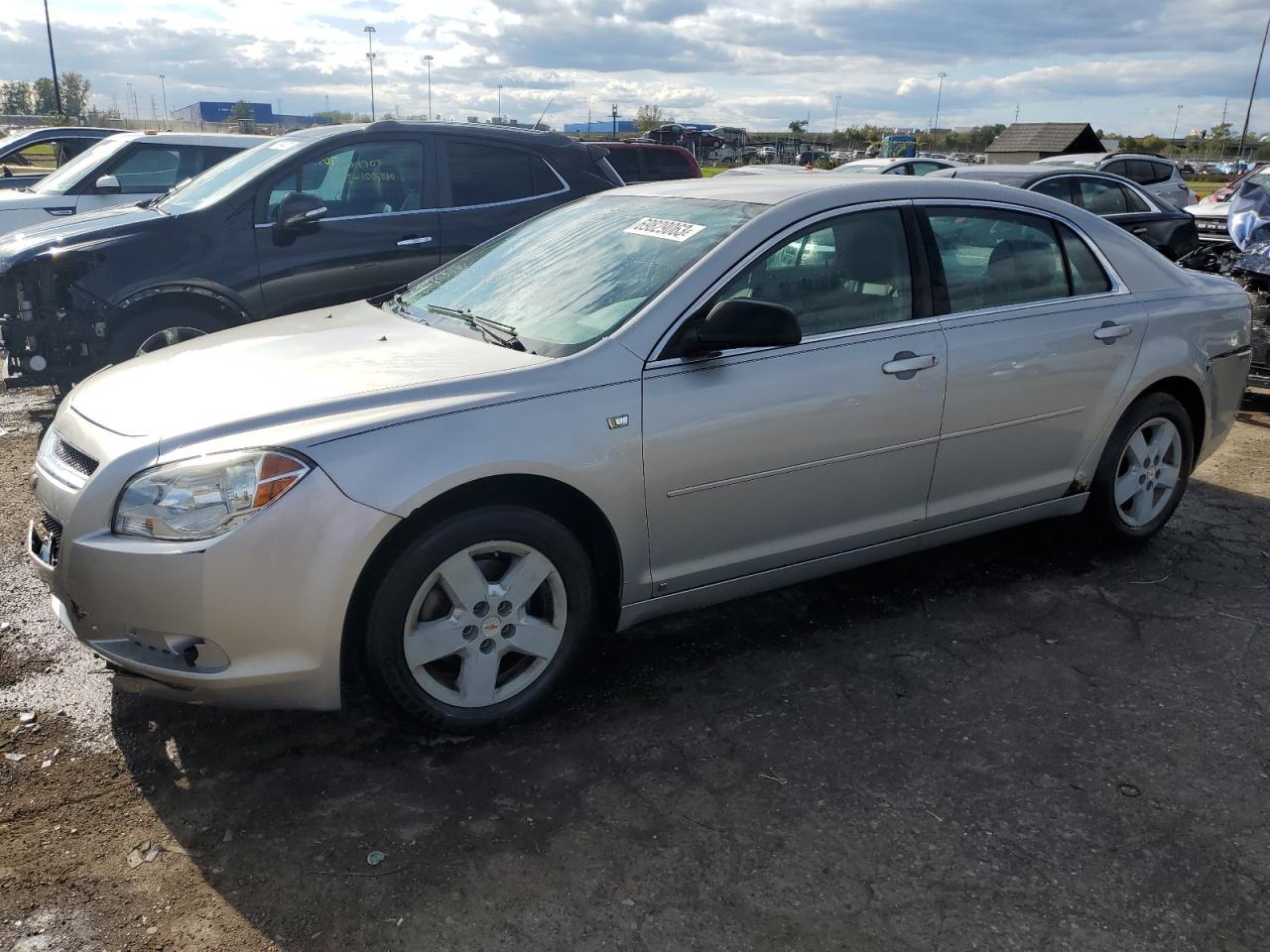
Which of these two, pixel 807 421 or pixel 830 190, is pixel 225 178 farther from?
pixel 807 421

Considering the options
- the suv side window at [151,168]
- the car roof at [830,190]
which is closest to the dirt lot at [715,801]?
the car roof at [830,190]

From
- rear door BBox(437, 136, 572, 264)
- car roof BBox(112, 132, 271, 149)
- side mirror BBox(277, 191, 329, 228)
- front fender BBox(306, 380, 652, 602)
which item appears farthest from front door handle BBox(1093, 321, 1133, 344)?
car roof BBox(112, 132, 271, 149)

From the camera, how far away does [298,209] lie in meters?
6.23

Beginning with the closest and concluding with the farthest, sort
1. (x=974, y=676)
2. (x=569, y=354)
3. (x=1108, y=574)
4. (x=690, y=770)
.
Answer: (x=690, y=770)
(x=569, y=354)
(x=974, y=676)
(x=1108, y=574)

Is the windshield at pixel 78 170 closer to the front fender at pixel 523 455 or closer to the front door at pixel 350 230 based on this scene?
the front door at pixel 350 230

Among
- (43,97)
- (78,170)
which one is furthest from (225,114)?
(78,170)

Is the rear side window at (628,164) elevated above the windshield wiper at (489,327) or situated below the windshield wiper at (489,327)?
above

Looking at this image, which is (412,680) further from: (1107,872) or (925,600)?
(925,600)

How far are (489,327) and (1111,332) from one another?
261 centimetres

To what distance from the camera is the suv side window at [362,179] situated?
6.55m

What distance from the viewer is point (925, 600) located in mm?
4297

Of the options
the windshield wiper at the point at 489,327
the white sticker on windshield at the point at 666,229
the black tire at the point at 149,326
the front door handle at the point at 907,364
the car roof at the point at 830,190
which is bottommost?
the black tire at the point at 149,326

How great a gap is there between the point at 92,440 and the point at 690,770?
6.58 feet

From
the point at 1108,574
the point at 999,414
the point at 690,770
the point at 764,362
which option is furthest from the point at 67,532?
the point at 1108,574
